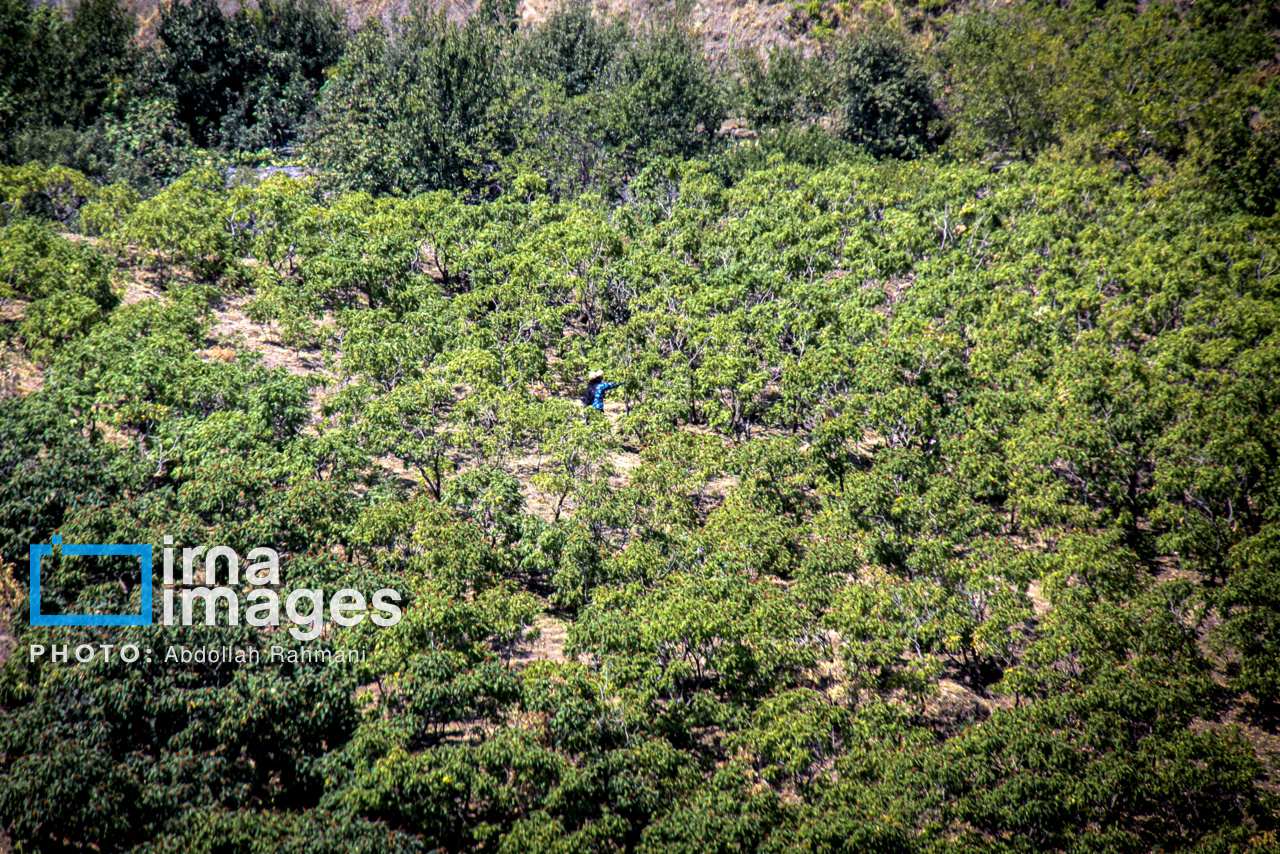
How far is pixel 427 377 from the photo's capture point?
3125 cm

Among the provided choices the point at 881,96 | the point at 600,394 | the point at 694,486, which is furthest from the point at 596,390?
the point at 881,96

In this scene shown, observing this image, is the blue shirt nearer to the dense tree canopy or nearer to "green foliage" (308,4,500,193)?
the dense tree canopy

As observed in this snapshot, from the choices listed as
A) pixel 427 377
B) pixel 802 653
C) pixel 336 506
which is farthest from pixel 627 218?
pixel 802 653

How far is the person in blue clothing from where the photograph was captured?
3462 centimetres

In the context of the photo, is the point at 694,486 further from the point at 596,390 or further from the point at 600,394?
the point at 596,390

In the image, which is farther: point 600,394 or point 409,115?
point 409,115

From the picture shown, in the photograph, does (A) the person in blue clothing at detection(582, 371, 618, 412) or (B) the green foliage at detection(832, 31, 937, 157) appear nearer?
(A) the person in blue clothing at detection(582, 371, 618, 412)

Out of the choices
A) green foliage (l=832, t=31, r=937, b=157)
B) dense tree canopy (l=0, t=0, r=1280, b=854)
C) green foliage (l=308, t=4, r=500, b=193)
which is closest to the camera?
dense tree canopy (l=0, t=0, r=1280, b=854)

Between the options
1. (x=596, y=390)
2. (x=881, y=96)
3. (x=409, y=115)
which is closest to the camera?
(x=596, y=390)

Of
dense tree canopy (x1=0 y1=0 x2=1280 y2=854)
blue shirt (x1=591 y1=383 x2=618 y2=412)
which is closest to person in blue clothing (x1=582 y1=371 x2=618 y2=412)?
blue shirt (x1=591 y1=383 x2=618 y2=412)

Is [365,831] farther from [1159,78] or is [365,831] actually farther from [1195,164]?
[1159,78]

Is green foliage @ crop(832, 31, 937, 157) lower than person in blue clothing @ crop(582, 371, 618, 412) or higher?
higher

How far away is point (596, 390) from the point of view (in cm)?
3469

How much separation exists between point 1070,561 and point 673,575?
36.3 feet
